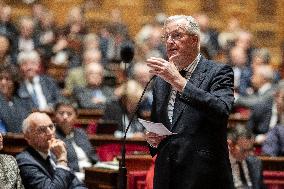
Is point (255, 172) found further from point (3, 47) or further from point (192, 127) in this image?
point (3, 47)

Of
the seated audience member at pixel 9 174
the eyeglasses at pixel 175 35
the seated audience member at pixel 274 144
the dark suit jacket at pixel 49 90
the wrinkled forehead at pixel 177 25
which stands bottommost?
the seated audience member at pixel 274 144

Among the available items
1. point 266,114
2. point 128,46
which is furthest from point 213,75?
point 266,114

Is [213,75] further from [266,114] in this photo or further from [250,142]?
[266,114]

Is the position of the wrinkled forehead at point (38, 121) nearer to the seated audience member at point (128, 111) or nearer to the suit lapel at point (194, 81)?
the suit lapel at point (194, 81)

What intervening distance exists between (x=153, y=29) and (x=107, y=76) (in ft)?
7.01

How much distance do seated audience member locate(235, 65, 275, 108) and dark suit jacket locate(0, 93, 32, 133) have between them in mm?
3225

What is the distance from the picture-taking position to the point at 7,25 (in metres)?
12.4

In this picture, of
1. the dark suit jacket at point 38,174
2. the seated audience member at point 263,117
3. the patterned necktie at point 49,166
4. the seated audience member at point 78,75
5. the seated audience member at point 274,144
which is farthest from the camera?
the seated audience member at point 78,75

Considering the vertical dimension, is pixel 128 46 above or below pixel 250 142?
above

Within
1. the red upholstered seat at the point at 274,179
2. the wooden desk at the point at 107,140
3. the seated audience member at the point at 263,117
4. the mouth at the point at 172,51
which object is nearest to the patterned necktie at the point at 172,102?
the mouth at the point at 172,51

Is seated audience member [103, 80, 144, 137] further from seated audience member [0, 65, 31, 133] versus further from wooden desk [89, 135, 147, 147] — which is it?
seated audience member [0, 65, 31, 133]

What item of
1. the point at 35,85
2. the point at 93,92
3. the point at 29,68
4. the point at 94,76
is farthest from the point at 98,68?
the point at 29,68

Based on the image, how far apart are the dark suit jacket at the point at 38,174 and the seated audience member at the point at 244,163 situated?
1427 millimetres

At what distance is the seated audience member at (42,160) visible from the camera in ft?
16.8
